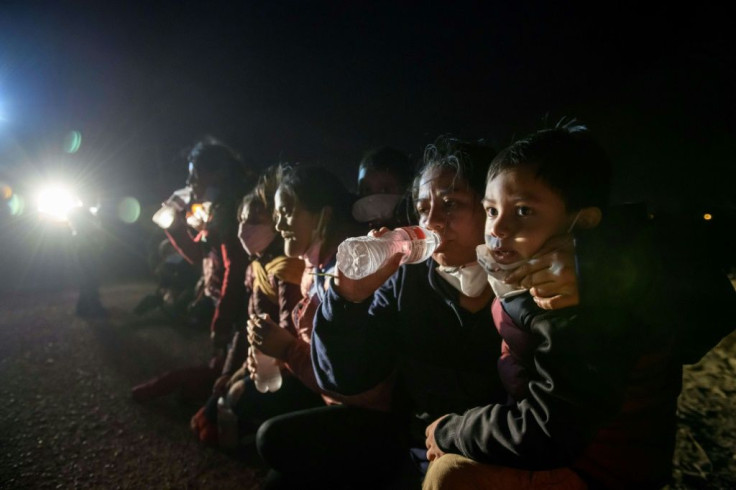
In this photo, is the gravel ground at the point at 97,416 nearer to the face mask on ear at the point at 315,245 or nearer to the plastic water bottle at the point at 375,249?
the face mask on ear at the point at 315,245

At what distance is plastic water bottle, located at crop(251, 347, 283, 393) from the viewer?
2.30 metres

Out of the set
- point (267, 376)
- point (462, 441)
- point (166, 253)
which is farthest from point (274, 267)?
point (166, 253)

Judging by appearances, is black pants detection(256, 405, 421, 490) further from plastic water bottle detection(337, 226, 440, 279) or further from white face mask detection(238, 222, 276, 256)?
white face mask detection(238, 222, 276, 256)

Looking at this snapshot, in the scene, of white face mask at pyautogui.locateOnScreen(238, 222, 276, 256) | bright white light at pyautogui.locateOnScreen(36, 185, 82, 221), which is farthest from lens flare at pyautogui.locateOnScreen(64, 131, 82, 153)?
white face mask at pyautogui.locateOnScreen(238, 222, 276, 256)

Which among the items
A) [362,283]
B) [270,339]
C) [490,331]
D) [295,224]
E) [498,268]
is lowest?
[270,339]

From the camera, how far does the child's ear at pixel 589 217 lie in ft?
4.02

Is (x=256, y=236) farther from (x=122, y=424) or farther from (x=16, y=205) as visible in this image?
(x=16, y=205)

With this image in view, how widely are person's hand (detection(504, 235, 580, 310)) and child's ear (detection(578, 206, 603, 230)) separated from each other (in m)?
0.09

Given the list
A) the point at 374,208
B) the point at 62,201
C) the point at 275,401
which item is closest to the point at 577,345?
the point at 374,208

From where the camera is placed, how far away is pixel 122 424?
296 centimetres

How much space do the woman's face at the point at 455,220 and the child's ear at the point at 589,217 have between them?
39 cm

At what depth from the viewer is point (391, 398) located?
1990 millimetres

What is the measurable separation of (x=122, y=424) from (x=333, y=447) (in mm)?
2133

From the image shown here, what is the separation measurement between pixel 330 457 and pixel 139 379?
2.80 metres
